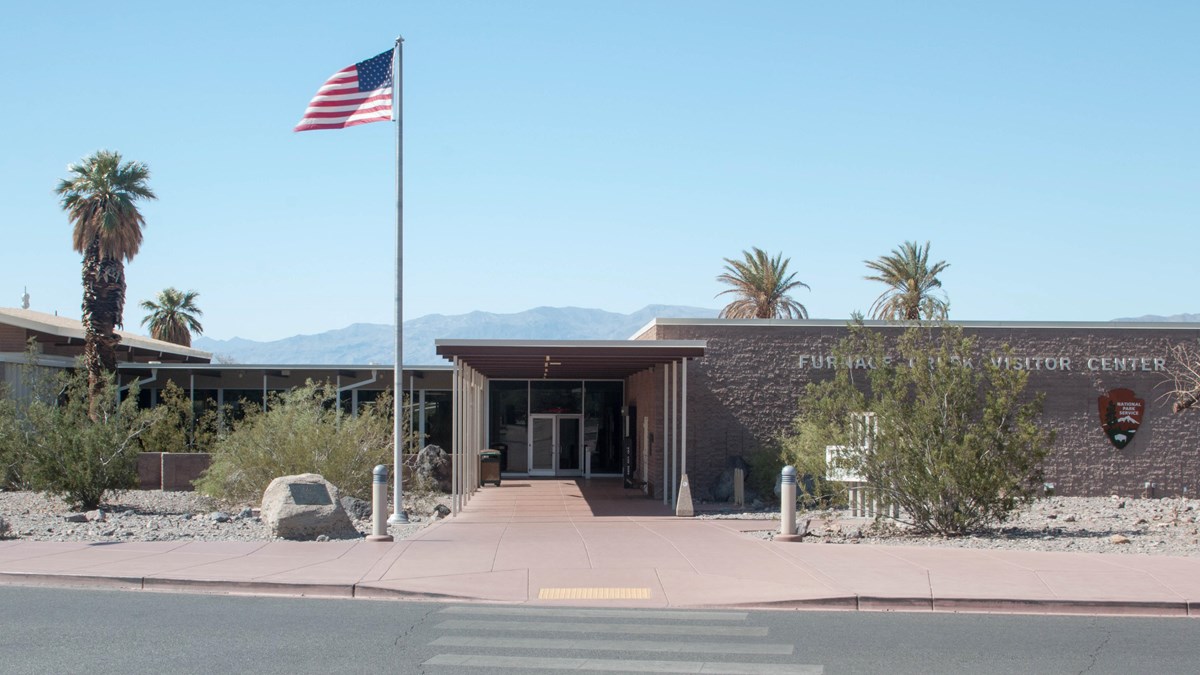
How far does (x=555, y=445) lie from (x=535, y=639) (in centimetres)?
2793

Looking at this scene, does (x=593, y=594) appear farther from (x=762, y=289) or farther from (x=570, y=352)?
(x=762, y=289)

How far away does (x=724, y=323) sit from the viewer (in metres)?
26.3

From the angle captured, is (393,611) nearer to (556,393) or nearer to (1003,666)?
(1003,666)

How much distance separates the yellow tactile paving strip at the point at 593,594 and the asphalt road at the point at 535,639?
511mm

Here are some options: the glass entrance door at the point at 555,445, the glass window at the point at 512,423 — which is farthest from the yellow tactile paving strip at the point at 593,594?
the glass window at the point at 512,423

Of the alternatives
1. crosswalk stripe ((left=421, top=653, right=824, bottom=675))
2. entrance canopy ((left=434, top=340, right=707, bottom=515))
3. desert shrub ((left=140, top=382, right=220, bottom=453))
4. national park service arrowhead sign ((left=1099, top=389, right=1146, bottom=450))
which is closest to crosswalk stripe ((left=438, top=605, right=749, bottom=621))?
crosswalk stripe ((left=421, top=653, right=824, bottom=675))

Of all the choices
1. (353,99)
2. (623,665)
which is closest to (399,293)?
(353,99)

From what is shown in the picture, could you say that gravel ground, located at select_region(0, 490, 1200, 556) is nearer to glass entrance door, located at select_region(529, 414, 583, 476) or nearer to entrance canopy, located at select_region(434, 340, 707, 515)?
entrance canopy, located at select_region(434, 340, 707, 515)

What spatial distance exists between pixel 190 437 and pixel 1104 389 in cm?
2636

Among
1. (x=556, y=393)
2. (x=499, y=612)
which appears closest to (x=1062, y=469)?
(x=556, y=393)

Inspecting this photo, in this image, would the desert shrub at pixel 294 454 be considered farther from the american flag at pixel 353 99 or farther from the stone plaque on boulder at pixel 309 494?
the american flag at pixel 353 99

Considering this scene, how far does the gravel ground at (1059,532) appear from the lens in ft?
50.3

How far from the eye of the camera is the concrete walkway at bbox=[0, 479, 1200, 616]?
11594mm

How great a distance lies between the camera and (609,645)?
30.9ft
